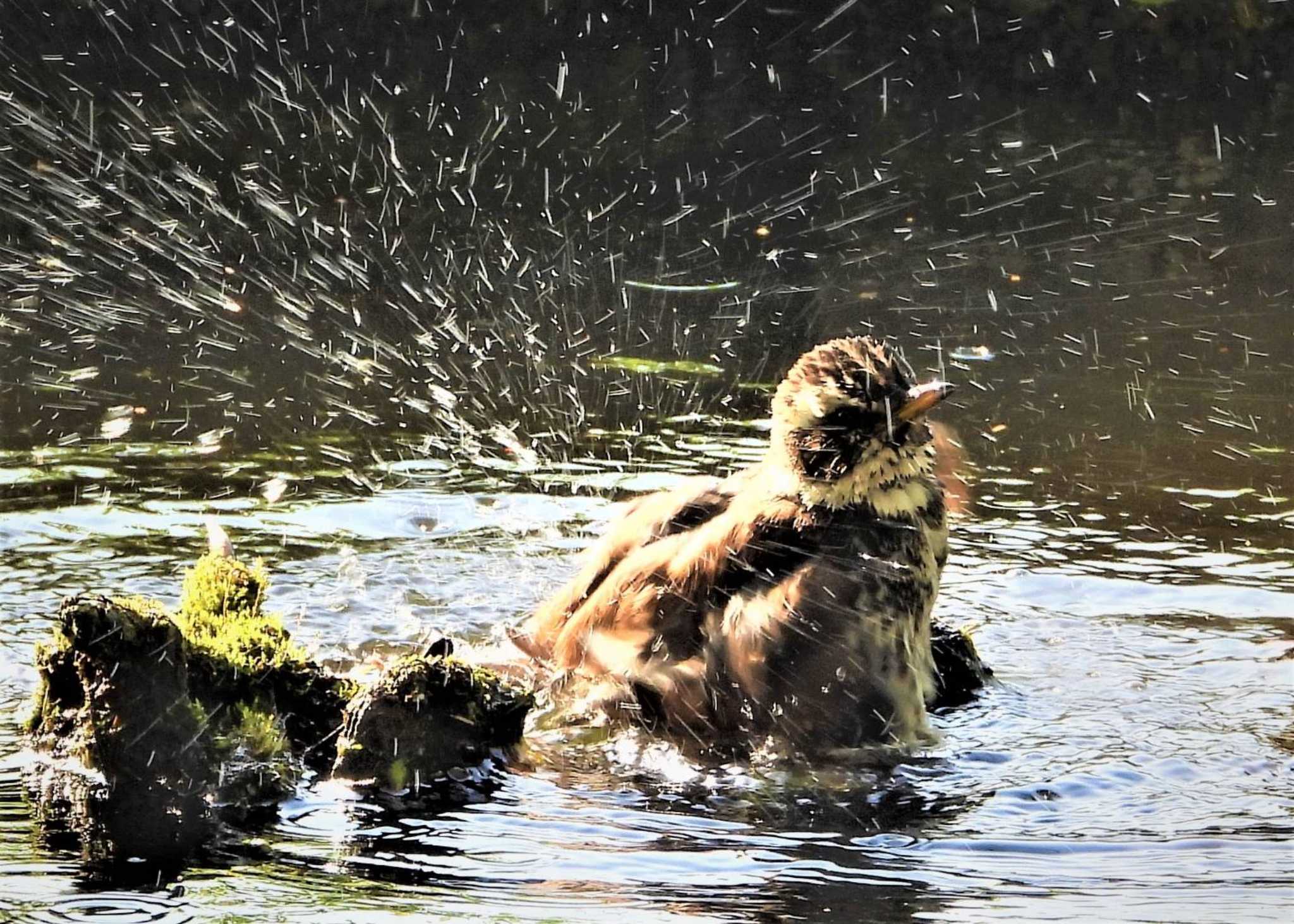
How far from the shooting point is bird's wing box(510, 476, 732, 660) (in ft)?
19.4

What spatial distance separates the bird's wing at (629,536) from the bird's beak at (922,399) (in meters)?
0.75

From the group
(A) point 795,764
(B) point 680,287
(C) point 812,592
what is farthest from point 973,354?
(A) point 795,764

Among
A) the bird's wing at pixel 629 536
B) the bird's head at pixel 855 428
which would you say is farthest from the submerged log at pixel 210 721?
the bird's head at pixel 855 428

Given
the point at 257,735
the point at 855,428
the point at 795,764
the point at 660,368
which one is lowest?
the point at 795,764

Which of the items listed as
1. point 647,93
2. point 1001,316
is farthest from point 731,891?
point 647,93

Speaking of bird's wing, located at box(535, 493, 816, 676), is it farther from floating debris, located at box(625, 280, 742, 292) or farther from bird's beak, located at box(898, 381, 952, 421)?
floating debris, located at box(625, 280, 742, 292)

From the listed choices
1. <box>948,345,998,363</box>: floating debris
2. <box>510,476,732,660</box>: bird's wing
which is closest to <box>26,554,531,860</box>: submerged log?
<box>510,476,732,660</box>: bird's wing

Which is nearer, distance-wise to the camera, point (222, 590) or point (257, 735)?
point (257, 735)

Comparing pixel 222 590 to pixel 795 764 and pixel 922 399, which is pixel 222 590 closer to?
pixel 795 764

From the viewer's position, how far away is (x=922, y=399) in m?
5.29

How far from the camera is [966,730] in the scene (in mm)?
5691

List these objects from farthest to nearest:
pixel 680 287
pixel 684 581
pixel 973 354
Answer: pixel 680 287 < pixel 973 354 < pixel 684 581

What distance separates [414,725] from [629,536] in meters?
1.27

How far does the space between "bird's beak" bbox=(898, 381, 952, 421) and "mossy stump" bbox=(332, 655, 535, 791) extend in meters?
1.42
